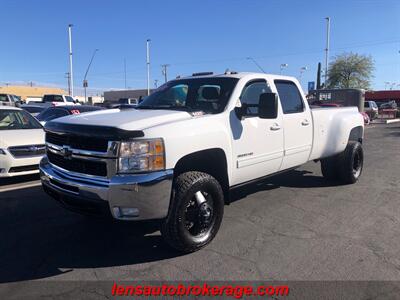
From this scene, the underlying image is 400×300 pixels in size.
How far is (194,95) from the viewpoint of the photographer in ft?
17.3

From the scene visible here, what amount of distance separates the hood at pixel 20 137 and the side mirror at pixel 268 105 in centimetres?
469

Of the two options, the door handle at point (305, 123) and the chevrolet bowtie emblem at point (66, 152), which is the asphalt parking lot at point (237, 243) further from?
the door handle at point (305, 123)

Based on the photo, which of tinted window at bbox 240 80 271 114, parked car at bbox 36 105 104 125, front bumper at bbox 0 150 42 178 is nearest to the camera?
tinted window at bbox 240 80 271 114

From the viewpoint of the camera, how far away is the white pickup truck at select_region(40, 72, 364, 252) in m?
3.72

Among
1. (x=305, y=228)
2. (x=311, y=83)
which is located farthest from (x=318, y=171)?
(x=311, y=83)

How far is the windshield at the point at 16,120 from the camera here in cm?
819

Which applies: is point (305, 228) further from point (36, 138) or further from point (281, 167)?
point (36, 138)

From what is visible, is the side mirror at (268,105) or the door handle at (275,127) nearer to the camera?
the side mirror at (268,105)

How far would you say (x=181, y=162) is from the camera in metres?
4.17

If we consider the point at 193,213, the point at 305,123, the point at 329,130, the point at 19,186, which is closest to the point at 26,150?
the point at 19,186

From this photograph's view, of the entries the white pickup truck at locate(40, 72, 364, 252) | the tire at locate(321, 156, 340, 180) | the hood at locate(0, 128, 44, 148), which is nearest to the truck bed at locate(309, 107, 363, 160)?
the tire at locate(321, 156, 340, 180)

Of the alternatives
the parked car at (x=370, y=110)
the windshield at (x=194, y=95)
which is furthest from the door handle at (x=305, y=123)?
the parked car at (x=370, y=110)

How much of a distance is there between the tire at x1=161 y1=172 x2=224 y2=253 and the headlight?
15.4 inches

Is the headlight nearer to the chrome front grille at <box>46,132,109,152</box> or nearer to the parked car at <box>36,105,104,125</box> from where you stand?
the chrome front grille at <box>46,132,109,152</box>
